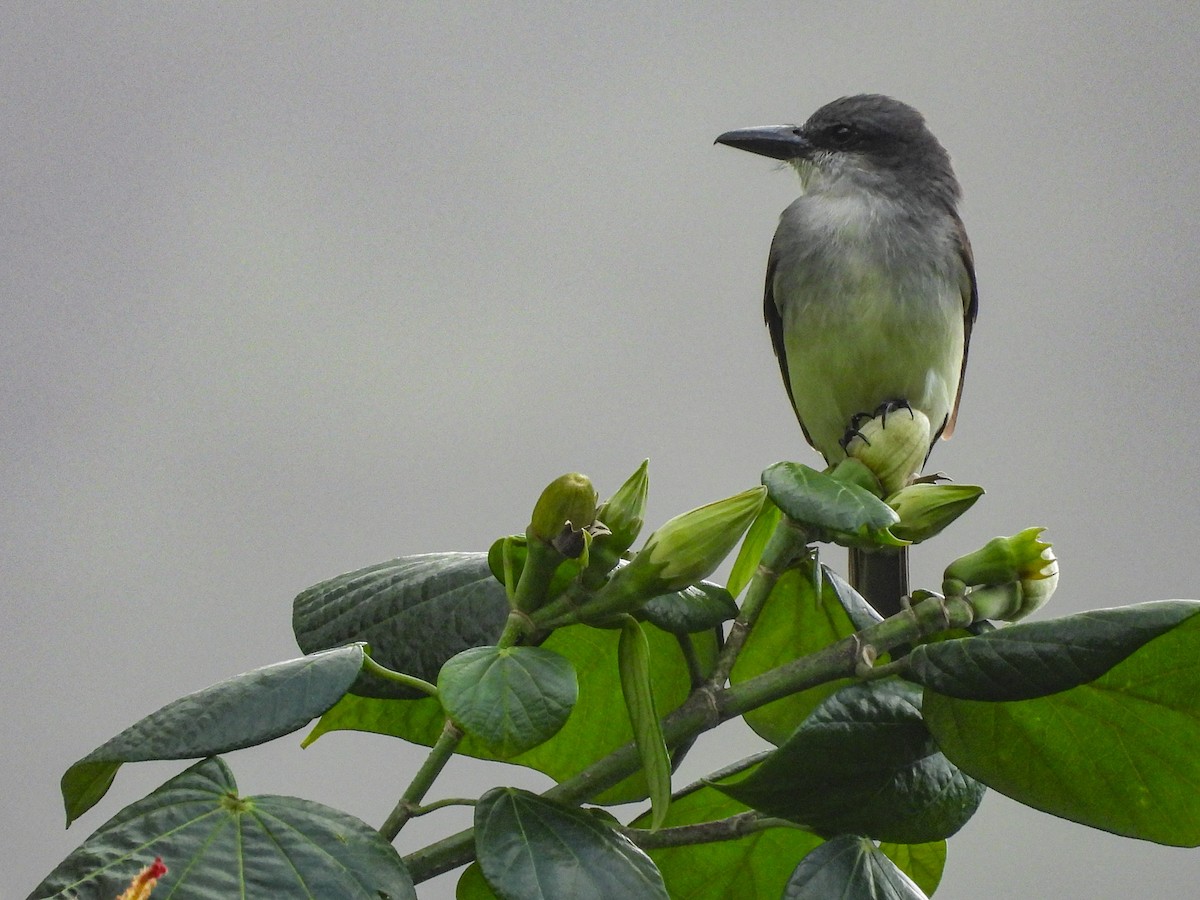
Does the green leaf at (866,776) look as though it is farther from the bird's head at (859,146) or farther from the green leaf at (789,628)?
the bird's head at (859,146)

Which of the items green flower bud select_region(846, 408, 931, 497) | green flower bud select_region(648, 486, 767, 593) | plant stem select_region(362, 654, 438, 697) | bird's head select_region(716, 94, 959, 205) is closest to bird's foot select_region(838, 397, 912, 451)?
green flower bud select_region(846, 408, 931, 497)

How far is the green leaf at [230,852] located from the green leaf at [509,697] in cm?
6

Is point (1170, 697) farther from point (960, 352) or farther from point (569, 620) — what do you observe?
point (960, 352)

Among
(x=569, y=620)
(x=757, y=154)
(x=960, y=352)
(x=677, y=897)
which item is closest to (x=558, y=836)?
(x=569, y=620)

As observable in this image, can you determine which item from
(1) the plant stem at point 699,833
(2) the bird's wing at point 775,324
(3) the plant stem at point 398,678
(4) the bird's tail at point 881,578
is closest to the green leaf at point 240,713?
(3) the plant stem at point 398,678

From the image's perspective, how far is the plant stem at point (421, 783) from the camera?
1.33 feet

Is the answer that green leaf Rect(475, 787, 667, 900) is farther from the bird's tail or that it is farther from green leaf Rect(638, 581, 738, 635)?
the bird's tail

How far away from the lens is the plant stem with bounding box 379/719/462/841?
1.33ft

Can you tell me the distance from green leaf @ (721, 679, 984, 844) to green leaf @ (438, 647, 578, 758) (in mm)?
85

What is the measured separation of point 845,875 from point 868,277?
1.06 metres

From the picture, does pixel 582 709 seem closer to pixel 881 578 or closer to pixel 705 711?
pixel 705 711

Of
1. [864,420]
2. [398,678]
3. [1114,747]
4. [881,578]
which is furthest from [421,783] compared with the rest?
[881,578]

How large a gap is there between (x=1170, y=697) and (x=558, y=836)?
0.77ft

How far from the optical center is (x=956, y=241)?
152 centimetres
